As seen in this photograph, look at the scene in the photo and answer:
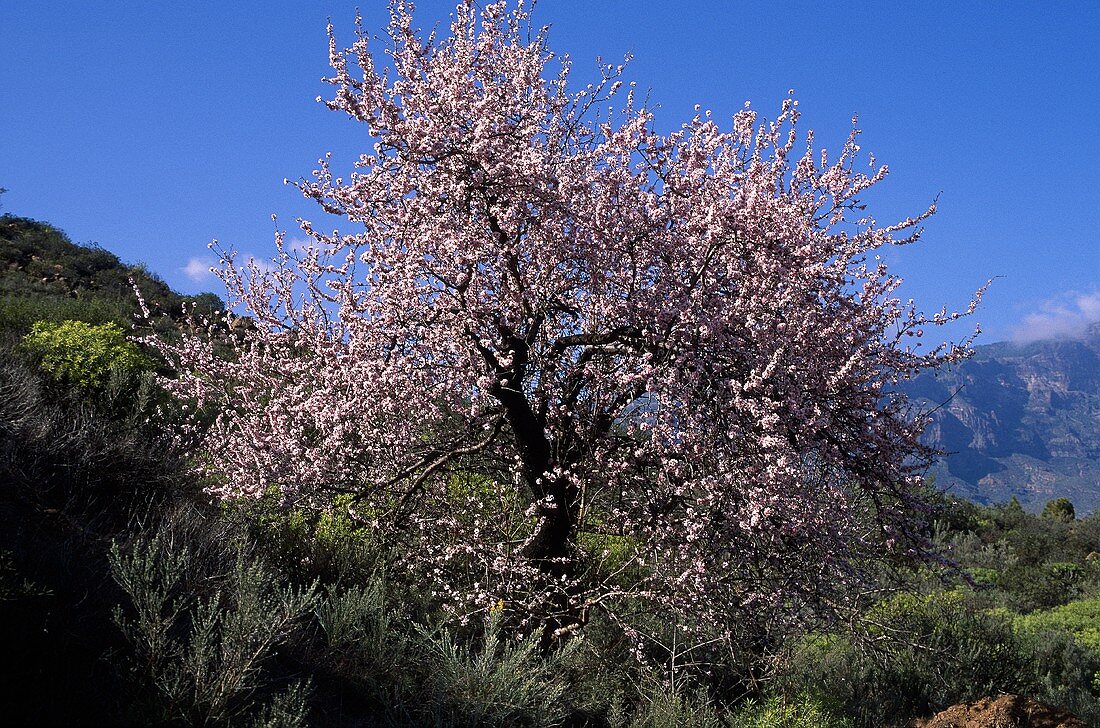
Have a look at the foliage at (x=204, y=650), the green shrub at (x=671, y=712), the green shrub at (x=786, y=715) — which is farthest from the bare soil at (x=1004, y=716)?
the foliage at (x=204, y=650)

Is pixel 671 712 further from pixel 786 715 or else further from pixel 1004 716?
pixel 1004 716

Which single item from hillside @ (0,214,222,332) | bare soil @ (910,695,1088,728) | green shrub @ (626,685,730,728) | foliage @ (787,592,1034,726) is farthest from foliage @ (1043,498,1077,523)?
hillside @ (0,214,222,332)

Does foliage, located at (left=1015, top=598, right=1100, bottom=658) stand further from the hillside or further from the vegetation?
the hillside

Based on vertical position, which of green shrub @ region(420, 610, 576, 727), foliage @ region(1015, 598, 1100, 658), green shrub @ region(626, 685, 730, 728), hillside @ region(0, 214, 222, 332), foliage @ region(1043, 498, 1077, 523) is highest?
hillside @ region(0, 214, 222, 332)

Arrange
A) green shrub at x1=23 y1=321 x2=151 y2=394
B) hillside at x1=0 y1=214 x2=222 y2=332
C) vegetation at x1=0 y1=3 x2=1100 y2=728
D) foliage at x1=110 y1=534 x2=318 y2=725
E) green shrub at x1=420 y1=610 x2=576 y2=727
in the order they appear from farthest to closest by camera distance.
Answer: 1. hillside at x1=0 y1=214 x2=222 y2=332
2. green shrub at x1=23 y1=321 x2=151 y2=394
3. vegetation at x1=0 y1=3 x2=1100 y2=728
4. green shrub at x1=420 y1=610 x2=576 y2=727
5. foliage at x1=110 y1=534 x2=318 y2=725

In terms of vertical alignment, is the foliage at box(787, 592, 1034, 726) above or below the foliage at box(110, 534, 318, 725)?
below

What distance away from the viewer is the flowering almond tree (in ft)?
20.9

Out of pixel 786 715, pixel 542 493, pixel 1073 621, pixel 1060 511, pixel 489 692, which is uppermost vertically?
pixel 1060 511

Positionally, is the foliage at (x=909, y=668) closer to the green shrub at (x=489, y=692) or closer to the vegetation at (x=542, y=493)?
the vegetation at (x=542, y=493)

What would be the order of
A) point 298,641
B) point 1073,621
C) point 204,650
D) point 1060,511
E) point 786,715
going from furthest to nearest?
point 1060,511 < point 1073,621 < point 786,715 < point 298,641 < point 204,650

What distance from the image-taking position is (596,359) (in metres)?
7.13

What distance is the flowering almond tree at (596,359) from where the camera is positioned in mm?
6383

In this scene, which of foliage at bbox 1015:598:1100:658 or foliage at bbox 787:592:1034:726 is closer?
foliage at bbox 787:592:1034:726

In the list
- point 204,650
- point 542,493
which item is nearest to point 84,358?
point 542,493
